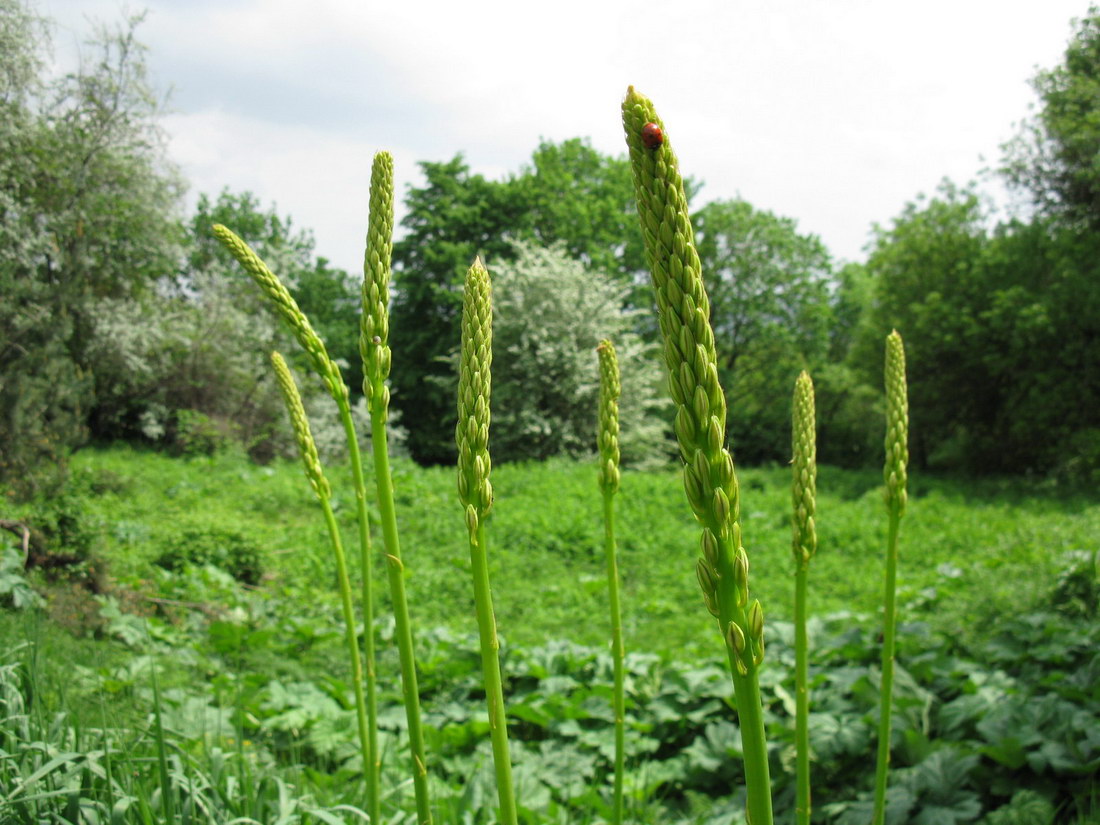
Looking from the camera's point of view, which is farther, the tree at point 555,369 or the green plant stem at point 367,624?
the tree at point 555,369

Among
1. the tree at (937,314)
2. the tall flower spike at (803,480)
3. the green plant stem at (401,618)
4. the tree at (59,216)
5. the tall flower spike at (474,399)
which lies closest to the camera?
the tall flower spike at (474,399)

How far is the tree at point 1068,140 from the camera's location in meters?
17.6

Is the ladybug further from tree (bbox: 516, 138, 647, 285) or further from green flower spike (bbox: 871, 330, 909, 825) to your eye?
tree (bbox: 516, 138, 647, 285)

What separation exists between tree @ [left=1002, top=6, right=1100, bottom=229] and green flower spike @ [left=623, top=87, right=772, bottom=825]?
19907 millimetres

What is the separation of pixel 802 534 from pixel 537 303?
22.1 metres

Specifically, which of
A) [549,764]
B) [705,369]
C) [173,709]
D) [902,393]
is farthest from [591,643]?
[705,369]

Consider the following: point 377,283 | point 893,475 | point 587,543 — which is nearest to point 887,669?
point 893,475

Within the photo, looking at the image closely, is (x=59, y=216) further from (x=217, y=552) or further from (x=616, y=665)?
(x=616, y=665)

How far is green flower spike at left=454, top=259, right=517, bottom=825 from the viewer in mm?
896

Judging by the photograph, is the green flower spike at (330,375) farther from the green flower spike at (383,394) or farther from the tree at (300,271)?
the tree at (300,271)

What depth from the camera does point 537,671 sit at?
570cm

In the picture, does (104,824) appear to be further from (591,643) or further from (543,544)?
(543,544)

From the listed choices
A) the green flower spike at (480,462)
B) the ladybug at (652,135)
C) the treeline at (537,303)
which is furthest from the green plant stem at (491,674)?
the treeline at (537,303)

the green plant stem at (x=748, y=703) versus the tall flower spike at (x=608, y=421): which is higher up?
the tall flower spike at (x=608, y=421)
